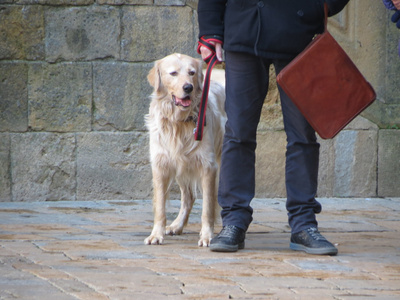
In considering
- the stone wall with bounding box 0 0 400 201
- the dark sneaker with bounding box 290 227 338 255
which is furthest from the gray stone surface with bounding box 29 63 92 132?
the dark sneaker with bounding box 290 227 338 255

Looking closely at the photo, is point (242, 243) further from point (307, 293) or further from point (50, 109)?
point (50, 109)

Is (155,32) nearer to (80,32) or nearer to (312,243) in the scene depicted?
(80,32)

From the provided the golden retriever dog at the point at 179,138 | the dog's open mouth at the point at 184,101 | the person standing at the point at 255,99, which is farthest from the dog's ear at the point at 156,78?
the person standing at the point at 255,99

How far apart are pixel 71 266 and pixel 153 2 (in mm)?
3533

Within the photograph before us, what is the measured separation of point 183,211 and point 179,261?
1.28 metres

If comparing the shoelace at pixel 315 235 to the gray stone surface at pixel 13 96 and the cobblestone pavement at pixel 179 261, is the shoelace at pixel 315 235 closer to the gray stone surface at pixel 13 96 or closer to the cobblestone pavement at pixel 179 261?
the cobblestone pavement at pixel 179 261

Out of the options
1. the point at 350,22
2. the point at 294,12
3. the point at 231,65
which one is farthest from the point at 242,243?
the point at 350,22

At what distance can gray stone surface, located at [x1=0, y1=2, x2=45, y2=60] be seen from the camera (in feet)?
22.0

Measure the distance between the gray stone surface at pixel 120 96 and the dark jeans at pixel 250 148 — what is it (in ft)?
7.88

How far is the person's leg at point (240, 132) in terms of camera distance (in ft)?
14.7

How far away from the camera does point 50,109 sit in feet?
22.3

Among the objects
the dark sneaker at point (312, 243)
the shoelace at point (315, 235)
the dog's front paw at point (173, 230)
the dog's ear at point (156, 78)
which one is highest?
the dog's ear at point (156, 78)

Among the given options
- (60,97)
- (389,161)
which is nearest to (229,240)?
(60,97)

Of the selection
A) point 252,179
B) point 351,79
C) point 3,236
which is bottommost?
point 3,236
